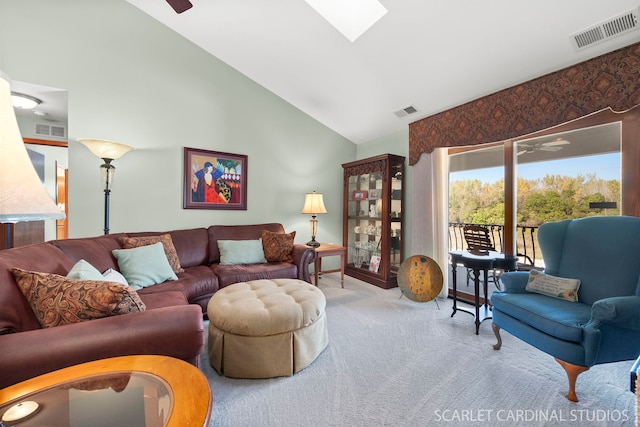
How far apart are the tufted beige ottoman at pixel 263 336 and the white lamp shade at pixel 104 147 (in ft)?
6.55

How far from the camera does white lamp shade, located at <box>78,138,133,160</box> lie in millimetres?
2602

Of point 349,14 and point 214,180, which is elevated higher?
point 349,14

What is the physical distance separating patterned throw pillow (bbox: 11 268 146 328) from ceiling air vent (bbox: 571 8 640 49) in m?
3.44

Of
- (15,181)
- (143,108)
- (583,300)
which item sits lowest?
(583,300)

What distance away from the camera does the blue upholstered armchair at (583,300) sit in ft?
4.96

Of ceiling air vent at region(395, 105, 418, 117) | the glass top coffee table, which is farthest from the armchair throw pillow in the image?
the glass top coffee table

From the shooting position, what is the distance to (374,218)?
4.09m

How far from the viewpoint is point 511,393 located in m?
1.63

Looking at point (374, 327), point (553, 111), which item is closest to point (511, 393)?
point (374, 327)

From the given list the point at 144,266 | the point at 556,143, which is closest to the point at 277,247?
the point at 144,266

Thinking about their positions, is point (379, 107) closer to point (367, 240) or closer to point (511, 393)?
point (367, 240)

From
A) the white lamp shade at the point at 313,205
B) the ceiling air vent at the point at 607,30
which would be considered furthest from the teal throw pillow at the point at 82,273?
the ceiling air vent at the point at 607,30

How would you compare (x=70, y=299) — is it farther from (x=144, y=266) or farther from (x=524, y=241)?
(x=524, y=241)

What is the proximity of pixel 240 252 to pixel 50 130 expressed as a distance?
3.25 m
